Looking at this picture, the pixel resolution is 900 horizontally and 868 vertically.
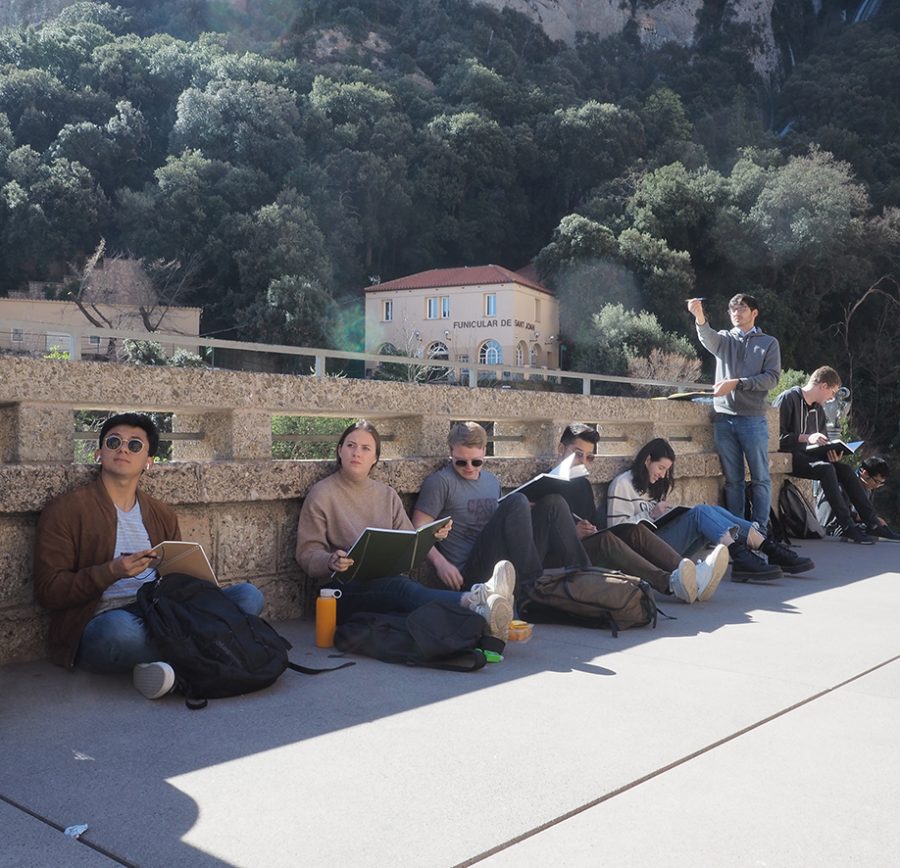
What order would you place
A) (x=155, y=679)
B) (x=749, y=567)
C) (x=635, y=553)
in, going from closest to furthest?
1. (x=155, y=679)
2. (x=635, y=553)
3. (x=749, y=567)

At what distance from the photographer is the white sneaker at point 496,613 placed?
4.52 metres

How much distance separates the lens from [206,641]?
12.6ft

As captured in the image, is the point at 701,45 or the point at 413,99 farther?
the point at 701,45

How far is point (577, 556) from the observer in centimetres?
585

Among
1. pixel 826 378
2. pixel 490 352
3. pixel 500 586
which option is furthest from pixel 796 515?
pixel 490 352

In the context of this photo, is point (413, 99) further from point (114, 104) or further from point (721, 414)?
point (721, 414)

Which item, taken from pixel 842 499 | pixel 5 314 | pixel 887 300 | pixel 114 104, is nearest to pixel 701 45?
pixel 887 300

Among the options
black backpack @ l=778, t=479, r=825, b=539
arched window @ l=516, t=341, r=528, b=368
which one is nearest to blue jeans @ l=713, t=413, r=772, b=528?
black backpack @ l=778, t=479, r=825, b=539

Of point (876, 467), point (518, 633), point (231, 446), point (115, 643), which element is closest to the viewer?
point (115, 643)

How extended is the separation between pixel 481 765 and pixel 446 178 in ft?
199

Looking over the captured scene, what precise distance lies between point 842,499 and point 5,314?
47456 millimetres

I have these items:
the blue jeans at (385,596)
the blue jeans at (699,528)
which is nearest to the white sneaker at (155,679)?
the blue jeans at (385,596)

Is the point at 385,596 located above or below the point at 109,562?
below

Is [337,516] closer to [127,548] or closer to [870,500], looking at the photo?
[127,548]
